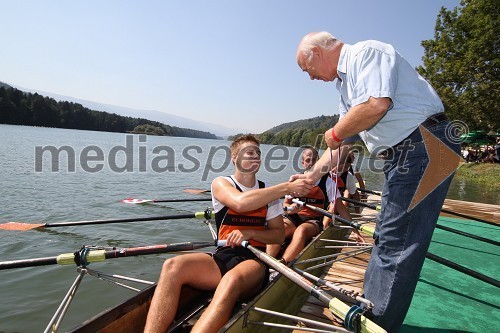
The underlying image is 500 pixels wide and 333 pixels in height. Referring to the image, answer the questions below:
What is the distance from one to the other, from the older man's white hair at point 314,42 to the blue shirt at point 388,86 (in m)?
0.13

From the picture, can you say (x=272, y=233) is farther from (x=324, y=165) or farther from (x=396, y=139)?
(x=396, y=139)

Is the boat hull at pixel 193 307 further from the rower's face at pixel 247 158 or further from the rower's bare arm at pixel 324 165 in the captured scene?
the rower's face at pixel 247 158

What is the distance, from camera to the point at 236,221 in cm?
396

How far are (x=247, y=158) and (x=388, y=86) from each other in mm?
1968

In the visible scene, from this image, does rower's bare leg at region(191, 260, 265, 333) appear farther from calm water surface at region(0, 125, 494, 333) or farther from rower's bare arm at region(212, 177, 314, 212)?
calm water surface at region(0, 125, 494, 333)

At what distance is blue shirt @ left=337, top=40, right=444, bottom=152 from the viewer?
2537 millimetres

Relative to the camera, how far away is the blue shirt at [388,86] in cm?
254

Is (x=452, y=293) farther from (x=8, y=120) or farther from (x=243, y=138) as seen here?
(x=8, y=120)

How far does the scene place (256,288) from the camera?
3602mm

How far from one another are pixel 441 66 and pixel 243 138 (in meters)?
31.0

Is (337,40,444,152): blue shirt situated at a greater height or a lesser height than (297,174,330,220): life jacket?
greater

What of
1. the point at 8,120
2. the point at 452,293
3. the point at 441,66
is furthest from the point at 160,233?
the point at 8,120

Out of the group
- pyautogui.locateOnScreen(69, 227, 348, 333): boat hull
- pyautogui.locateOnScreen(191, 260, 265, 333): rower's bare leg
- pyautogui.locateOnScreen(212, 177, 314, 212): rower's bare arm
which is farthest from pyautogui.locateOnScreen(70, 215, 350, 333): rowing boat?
pyautogui.locateOnScreen(212, 177, 314, 212): rower's bare arm

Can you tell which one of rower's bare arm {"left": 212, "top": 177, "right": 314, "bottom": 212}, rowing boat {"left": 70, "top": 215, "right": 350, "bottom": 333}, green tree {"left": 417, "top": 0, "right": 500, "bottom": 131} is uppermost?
green tree {"left": 417, "top": 0, "right": 500, "bottom": 131}
